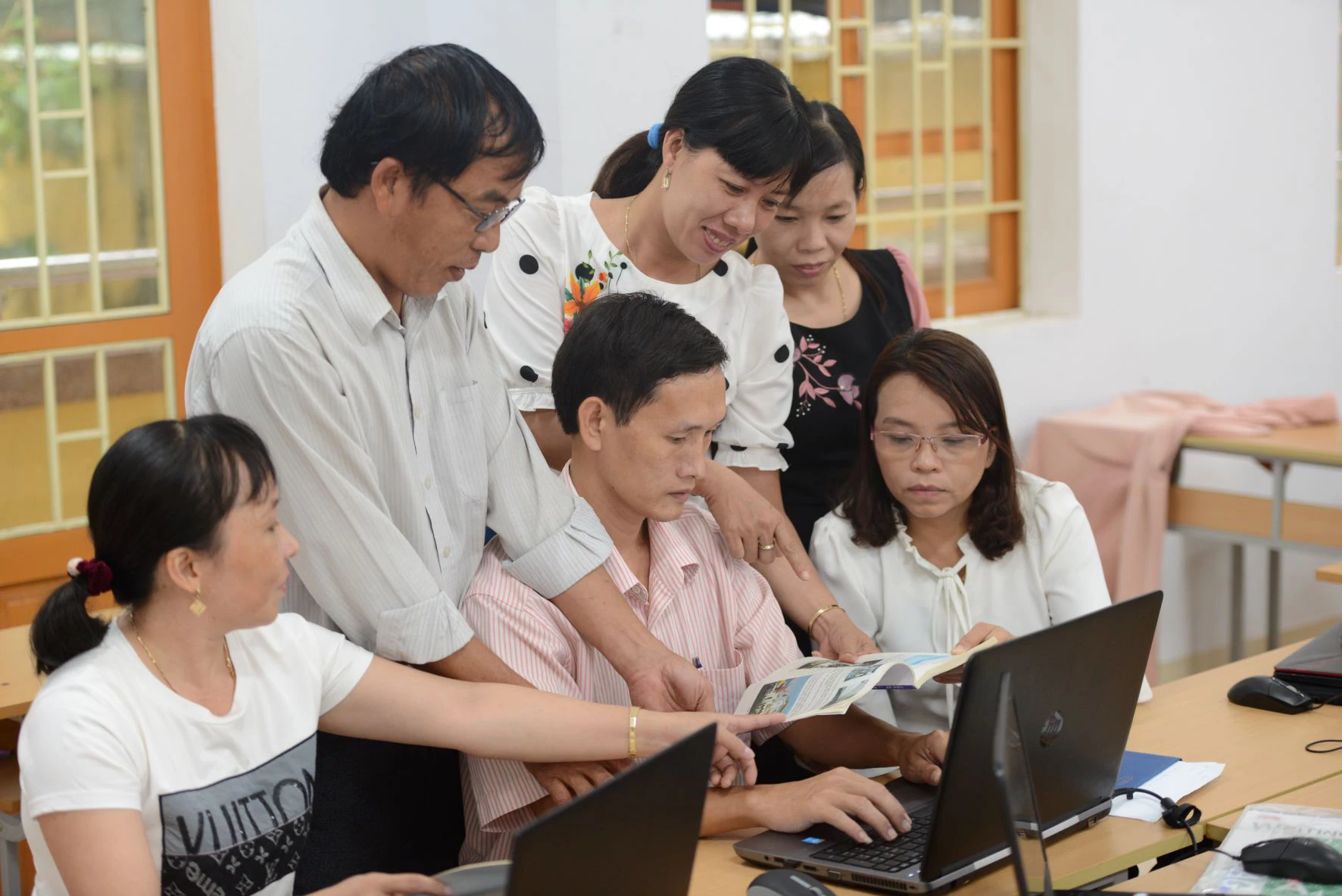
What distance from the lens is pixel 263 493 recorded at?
1.59 meters

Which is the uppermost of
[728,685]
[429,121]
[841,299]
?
[429,121]

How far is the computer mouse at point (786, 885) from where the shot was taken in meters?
1.58

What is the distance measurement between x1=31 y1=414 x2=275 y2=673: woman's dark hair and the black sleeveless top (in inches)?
49.9

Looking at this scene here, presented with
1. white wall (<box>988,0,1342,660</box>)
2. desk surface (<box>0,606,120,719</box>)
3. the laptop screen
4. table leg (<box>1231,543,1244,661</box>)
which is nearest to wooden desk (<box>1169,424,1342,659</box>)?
table leg (<box>1231,543,1244,661</box>)

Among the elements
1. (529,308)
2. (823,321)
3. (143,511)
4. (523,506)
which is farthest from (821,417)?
(143,511)

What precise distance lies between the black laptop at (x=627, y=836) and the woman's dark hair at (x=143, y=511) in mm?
527

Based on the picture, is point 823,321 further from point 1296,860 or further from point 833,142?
point 1296,860

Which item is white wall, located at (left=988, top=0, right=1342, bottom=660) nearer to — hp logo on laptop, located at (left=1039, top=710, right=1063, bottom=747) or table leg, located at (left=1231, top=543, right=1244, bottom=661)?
table leg, located at (left=1231, top=543, right=1244, bottom=661)

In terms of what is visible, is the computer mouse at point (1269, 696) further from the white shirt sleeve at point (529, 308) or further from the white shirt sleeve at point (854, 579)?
the white shirt sleeve at point (529, 308)

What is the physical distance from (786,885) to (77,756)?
0.73m

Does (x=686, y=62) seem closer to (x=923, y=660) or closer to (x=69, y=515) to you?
(x=69, y=515)

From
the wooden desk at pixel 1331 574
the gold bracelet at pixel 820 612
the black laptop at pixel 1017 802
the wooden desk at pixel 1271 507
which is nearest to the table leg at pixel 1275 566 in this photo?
the wooden desk at pixel 1271 507

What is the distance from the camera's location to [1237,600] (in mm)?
4699

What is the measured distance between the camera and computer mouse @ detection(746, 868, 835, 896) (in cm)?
158
